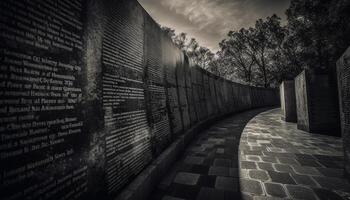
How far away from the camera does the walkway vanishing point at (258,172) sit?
9.78 ft

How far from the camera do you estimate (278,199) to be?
9.16ft

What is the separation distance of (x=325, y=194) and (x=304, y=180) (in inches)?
19.1

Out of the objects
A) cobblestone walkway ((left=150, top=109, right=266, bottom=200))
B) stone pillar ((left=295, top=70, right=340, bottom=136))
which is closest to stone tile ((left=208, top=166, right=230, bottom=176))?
cobblestone walkway ((left=150, top=109, right=266, bottom=200))

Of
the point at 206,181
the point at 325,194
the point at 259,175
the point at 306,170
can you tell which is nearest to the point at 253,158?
the point at 259,175

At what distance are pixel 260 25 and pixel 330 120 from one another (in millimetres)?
28829

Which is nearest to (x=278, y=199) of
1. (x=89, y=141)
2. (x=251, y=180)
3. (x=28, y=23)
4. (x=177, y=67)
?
(x=251, y=180)

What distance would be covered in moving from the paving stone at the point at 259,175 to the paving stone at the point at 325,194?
78 centimetres

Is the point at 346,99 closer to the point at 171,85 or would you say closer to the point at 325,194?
the point at 325,194

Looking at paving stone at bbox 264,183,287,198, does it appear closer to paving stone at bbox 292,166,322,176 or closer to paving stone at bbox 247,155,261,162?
paving stone at bbox 292,166,322,176

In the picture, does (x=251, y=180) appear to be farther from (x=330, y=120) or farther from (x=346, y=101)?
(x=330, y=120)

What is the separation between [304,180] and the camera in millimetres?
3363

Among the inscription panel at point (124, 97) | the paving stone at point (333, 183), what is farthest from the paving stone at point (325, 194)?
the inscription panel at point (124, 97)

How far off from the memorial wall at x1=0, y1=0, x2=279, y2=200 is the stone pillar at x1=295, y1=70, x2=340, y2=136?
23.2ft

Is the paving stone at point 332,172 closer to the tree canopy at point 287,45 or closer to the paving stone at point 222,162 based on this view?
the paving stone at point 222,162
